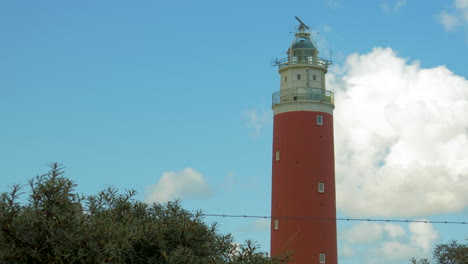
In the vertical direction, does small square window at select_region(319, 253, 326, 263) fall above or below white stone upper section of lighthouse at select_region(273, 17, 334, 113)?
below

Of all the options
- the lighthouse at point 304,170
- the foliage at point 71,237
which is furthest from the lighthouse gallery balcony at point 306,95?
the foliage at point 71,237

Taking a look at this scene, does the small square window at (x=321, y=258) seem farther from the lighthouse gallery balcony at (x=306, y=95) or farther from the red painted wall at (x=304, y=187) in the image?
the lighthouse gallery balcony at (x=306, y=95)

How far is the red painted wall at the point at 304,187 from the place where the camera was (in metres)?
48.5

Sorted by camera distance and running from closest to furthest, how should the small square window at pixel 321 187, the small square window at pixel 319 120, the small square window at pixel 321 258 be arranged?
the small square window at pixel 321 258 < the small square window at pixel 321 187 < the small square window at pixel 319 120

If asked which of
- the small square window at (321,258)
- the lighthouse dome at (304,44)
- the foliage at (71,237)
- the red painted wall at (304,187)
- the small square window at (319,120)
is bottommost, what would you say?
the foliage at (71,237)

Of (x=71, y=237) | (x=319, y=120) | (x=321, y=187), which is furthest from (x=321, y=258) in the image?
(x=71, y=237)

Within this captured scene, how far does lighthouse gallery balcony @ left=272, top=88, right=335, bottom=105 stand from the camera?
169ft

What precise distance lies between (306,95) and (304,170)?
5.80m

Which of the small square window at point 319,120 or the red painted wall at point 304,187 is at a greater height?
the small square window at point 319,120

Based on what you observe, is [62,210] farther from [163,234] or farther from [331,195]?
[331,195]

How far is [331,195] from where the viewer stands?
49812 mm

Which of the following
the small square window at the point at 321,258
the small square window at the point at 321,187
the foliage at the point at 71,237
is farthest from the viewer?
the small square window at the point at 321,187

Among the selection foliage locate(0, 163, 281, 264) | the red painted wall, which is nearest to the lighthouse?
the red painted wall

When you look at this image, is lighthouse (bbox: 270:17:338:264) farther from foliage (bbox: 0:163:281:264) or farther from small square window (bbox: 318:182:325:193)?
foliage (bbox: 0:163:281:264)
